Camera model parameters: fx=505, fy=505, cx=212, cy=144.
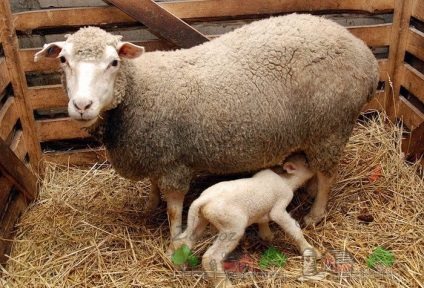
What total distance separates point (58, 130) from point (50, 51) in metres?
1.26

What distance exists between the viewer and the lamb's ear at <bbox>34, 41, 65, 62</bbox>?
107 inches

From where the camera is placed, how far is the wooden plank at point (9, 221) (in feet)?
10.4

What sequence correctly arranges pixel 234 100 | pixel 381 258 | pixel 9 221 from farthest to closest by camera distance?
pixel 9 221 < pixel 381 258 < pixel 234 100

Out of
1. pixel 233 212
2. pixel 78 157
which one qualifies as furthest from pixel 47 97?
pixel 233 212

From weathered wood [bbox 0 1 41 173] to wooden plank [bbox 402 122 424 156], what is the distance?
2.84 meters

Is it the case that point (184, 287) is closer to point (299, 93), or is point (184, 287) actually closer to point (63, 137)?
point (299, 93)

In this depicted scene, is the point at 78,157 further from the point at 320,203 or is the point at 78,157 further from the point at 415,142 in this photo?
the point at 415,142

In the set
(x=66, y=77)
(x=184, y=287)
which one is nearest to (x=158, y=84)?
(x=66, y=77)

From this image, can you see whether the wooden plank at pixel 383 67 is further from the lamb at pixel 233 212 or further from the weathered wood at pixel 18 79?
the weathered wood at pixel 18 79

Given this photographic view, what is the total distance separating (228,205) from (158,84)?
31.5 inches

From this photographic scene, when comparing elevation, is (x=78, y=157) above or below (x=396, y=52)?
below

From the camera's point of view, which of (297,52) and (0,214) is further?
(0,214)

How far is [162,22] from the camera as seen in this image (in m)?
3.48

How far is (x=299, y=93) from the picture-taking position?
2.94 meters
